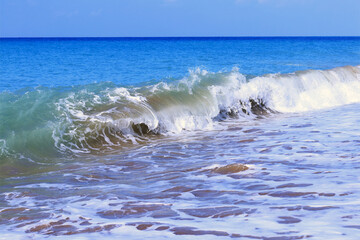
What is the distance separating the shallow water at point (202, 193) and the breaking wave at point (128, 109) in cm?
90

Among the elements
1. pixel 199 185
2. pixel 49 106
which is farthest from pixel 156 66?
pixel 199 185

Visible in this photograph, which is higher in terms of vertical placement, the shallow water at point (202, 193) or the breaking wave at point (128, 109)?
the breaking wave at point (128, 109)

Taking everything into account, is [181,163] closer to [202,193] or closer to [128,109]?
[202,193]

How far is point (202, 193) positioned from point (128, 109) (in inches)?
183

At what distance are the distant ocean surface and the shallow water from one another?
0.04 ft

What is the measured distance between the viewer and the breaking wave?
7445 mm

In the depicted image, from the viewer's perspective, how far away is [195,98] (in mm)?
10648

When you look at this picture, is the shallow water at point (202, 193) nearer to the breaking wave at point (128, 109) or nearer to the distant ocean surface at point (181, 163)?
the distant ocean surface at point (181, 163)

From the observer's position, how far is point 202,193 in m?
Result: 4.58

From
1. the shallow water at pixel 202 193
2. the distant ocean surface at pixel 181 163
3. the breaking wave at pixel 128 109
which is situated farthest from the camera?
the breaking wave at pixel 128 109

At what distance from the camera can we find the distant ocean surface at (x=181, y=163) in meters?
3.72

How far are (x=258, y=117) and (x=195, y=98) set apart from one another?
144 cm

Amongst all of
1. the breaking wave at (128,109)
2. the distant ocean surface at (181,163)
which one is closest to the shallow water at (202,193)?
the distant ocean surface at (181,163)

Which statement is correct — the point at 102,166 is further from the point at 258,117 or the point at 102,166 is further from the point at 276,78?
the point at 276,78
